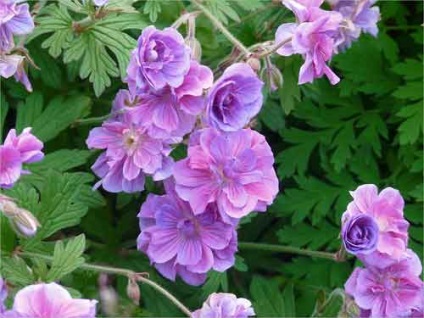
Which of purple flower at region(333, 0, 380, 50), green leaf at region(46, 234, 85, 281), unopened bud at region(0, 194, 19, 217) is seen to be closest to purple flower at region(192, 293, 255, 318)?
green leaf at region(46, 234, 85, 281)

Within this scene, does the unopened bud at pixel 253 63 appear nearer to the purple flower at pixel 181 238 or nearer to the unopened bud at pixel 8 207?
the purple flower at pixel 181 238

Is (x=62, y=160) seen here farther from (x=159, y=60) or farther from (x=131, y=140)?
(x=159, y=60)

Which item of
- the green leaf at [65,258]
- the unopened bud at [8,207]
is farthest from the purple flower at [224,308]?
the unopened bud at [8,207]

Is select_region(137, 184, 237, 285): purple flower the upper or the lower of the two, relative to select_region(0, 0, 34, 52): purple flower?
lower

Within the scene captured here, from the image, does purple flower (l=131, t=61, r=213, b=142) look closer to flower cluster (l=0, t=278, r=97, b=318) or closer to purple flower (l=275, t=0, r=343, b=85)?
purple flower (l=275, t=0, r=343, b=85)

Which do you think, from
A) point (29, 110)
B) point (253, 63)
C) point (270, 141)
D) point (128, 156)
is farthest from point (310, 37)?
point (270, 141)

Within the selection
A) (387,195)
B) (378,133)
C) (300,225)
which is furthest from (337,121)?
(387,195)
